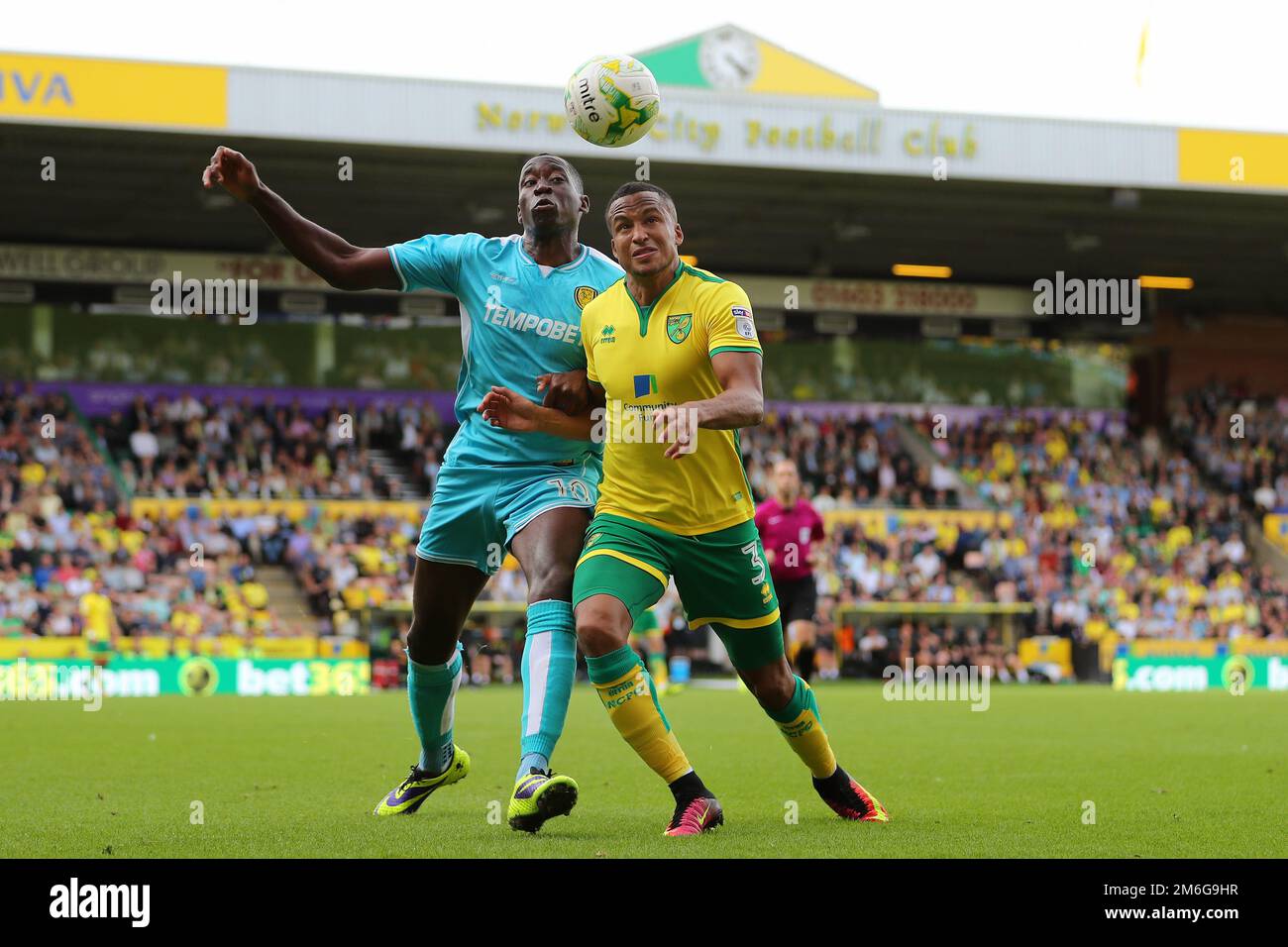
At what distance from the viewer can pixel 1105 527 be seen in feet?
104

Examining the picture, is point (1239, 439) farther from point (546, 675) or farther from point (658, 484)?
point (546, 675)

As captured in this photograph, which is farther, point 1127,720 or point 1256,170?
point 1256,170

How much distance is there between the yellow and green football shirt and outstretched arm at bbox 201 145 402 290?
97 centimetres

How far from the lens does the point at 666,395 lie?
601 centimetres

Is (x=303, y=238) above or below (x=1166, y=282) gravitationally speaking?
below

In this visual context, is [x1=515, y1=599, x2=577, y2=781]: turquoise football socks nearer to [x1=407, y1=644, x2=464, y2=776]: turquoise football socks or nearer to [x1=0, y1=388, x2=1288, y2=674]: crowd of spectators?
[x1=407, y1=644, x2=464, y2=776]: turquoise football socks

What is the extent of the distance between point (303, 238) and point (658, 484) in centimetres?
171

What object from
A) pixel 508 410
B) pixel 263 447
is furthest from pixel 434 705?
pixel 263 447

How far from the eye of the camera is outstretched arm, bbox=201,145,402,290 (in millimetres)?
6191

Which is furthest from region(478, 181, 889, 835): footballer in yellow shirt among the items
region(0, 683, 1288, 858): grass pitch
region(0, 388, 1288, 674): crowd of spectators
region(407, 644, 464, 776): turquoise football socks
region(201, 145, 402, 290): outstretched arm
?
region(0, 388, 1288, 674): crowd of spectators

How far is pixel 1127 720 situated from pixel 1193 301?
26.7 meters
